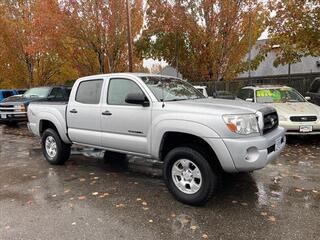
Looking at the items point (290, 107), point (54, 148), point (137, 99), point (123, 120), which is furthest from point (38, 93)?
point (137, 99)

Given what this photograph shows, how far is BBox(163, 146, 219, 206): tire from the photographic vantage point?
14.6 feet

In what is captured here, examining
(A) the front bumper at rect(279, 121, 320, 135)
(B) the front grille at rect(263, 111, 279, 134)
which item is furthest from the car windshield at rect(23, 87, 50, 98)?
(B) the front grille at rect(263, 111, 279, 134)

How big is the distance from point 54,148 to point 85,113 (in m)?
1.57

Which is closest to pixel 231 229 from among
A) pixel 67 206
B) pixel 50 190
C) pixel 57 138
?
pixel 67 206

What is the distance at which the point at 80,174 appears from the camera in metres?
Result: 6.44

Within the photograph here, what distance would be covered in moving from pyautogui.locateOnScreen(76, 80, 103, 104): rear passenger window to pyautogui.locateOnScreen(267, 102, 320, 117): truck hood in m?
5.00

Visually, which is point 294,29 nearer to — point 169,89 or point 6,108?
point 169,89

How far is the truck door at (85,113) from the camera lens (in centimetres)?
600

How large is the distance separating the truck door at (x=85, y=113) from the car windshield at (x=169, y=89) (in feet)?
3.57

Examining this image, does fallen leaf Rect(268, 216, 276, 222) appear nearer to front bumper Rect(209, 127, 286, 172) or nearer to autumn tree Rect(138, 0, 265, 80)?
front bumper Rect(209, 127, 286, 172)

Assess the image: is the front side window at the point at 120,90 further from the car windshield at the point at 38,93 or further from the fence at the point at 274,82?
the fence at the point at 274,82

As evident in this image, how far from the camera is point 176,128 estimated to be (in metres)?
4.69

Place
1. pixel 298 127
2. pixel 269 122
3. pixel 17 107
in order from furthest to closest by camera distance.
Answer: pixel 17 107 → pixel 298 127 → pixel 269 122

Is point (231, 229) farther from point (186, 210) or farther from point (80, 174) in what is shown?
point (80, 174)
